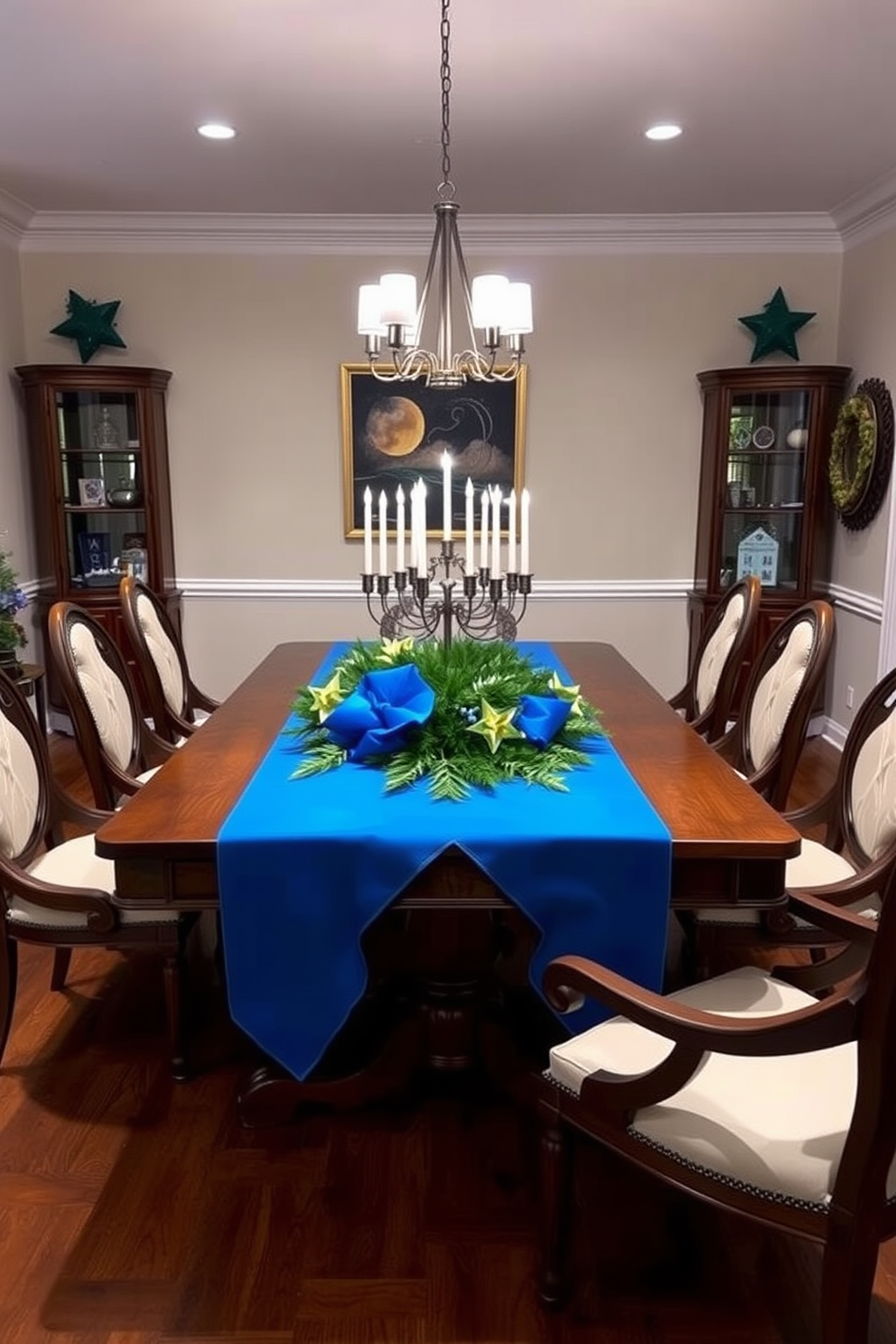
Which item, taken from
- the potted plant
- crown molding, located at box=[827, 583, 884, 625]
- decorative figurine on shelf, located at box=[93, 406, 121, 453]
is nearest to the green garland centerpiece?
the potted plant

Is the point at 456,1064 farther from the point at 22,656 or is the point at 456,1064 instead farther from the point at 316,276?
the point at 316,276

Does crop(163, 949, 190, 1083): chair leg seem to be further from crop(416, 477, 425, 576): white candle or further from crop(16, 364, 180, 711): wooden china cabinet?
crop(16, 364, 180, 711): wooden china cabinet

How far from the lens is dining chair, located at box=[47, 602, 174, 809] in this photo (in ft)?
7.65

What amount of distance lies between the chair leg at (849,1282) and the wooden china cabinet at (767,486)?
3.69 metres

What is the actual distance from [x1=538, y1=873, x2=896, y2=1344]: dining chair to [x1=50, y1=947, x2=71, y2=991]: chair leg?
148 centimetres

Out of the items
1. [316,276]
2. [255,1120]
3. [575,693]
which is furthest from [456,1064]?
[316,276]

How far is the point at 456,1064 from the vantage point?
2004mm

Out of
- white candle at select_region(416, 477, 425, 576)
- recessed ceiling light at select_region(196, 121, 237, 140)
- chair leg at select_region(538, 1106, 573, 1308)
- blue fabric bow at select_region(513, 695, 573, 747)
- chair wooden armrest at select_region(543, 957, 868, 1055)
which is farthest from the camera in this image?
recessed ceiling light at select_region(196, 121, 237, 140)

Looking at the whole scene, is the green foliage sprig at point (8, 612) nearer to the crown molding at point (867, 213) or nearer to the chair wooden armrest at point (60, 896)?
the chair wooden armrest at point (60, 896)

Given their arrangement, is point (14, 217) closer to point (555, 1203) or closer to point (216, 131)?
point (216, 131)

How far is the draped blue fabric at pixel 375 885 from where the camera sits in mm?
1585

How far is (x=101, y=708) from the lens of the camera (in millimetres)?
2465

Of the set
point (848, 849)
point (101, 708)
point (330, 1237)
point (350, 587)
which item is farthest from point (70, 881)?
point (350, 587)

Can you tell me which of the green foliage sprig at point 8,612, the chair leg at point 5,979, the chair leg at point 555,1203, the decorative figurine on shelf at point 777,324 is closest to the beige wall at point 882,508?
the decorative figurine on shelf at point 777,324
